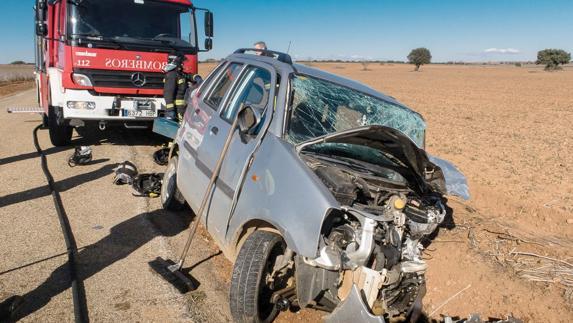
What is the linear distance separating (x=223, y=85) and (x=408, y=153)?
2.08 m

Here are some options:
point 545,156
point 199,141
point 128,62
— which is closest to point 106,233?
point 199,141

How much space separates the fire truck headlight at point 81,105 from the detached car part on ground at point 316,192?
4.28 m

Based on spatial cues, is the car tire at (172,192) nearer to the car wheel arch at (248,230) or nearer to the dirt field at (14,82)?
the car wheel arch at (248,230)

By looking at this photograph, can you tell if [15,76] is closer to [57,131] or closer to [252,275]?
[57,131]

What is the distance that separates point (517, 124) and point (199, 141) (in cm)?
1328

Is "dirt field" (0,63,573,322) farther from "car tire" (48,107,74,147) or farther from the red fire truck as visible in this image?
the red fire truck

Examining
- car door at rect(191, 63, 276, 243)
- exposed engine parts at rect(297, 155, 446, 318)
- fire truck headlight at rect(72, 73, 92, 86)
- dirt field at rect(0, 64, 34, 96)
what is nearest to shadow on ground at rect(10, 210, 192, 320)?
car door at rect(191, 63, 276, 243)

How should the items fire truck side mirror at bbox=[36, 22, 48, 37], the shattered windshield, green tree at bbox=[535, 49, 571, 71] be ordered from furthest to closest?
green tree at bbox=[535, 49, 571, 71] < fire truck side mirror at bbox=[36, 22, 48, 37] < the shattered windshield

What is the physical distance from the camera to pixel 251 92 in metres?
4.31

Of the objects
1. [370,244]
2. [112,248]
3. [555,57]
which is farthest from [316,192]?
[555,57]

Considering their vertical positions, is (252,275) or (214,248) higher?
(252,275)

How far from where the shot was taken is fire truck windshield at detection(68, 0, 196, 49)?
817 cm

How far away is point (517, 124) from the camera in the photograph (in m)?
15.1

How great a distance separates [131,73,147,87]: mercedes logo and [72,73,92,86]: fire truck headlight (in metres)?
0.75
